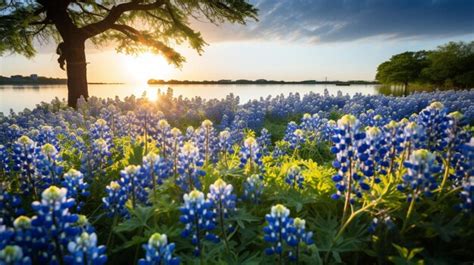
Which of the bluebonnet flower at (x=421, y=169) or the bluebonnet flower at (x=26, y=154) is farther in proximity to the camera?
the bluebonnet flower at (x=26, y=154)

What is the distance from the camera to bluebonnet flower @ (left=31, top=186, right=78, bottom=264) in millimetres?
2469

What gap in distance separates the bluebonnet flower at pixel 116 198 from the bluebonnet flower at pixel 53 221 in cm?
93

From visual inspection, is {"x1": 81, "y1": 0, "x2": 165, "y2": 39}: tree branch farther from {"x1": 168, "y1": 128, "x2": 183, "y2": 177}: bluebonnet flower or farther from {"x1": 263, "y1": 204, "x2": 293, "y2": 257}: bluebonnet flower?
{"x1": 263, "y1": 204, "x2": 293, "y2": 257}: bluebonnet flower

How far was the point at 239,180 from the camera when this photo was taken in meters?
5.23

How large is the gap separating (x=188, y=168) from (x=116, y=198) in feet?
2.71

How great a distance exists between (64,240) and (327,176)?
3.39m

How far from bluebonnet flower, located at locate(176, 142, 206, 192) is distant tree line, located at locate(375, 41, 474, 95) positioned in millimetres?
82206

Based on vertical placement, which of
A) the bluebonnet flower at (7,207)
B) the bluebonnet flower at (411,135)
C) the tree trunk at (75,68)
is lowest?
the bluebonnet flower at (7,207)

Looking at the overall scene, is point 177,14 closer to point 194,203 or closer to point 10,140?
point 10,140

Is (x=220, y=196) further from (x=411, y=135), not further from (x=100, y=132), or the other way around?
(x=100, y=132)

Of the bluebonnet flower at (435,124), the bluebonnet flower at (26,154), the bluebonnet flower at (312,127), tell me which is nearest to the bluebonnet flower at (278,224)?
the bluebonnet flower at (435,124)

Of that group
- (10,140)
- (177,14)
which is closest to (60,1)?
(177,14)

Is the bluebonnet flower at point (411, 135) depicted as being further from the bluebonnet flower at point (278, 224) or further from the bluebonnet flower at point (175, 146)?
the bluebonnet flower at point (175, 146)

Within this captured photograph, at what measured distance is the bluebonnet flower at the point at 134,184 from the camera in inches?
144
